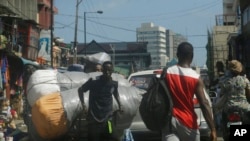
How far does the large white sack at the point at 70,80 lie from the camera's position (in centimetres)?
905

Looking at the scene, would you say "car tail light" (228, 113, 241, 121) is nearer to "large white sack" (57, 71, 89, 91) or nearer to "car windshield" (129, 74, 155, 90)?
"large white sack" (57, 71, 89, 91)

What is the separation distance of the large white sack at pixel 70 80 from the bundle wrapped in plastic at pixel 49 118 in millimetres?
988

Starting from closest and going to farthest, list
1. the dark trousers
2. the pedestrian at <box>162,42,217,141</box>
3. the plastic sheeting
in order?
the pedestrian at <box>162,42,217,141</box> → the dark trousers → the plastic sheeting

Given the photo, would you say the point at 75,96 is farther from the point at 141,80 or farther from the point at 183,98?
the point at 141,80

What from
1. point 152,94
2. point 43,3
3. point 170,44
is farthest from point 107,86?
point 170,44

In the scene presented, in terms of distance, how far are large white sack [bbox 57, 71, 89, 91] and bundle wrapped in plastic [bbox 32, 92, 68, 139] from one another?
988 mm

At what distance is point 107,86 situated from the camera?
8.16 meters

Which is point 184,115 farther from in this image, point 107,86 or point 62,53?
point 62,53

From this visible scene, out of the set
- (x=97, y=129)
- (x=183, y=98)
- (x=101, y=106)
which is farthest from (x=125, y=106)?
(x=183, y=98)

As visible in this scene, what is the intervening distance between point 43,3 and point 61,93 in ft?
114

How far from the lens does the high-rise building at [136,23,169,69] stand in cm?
9118

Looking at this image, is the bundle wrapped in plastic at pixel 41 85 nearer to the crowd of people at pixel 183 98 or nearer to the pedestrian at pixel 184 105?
the crowd of people at pixel 183 98

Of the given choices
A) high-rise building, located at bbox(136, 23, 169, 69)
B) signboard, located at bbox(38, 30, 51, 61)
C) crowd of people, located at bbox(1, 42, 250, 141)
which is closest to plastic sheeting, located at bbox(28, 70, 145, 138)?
crowd of people, located at bbox(1, 42, 250, 141)

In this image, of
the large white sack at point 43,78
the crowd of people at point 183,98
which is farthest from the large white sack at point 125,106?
the large white sack at point 43,78
